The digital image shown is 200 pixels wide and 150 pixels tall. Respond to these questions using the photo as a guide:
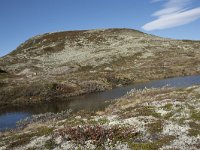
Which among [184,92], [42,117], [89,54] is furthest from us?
[89,54]

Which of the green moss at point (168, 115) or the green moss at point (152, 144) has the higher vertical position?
the green moss at point (168, 115)

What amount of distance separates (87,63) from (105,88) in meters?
39.9

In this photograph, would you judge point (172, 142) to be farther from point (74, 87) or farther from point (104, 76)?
point (104, 76)

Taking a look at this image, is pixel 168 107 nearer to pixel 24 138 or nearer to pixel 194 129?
pixel 194 129

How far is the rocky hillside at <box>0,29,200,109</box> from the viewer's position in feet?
272

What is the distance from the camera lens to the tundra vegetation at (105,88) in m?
29.0

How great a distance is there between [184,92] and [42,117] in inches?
901

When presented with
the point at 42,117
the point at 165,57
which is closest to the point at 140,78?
the point at 165,57

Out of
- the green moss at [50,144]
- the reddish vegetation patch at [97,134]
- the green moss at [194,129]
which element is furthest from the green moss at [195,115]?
the green moss at [50,144]

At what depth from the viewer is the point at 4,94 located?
3216 inches

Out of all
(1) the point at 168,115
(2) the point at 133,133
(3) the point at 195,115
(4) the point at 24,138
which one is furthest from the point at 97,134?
(3) the point at 195,115

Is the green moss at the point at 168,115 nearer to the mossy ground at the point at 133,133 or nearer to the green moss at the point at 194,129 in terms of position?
the mossy ground at the point at 133,133

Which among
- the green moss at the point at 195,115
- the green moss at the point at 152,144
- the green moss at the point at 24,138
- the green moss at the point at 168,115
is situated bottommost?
the green moss at the point at 24,138

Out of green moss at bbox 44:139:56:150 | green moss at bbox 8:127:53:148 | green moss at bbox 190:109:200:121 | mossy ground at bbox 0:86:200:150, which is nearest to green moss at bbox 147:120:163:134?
mossy ground at bbox 0:86:200:150
